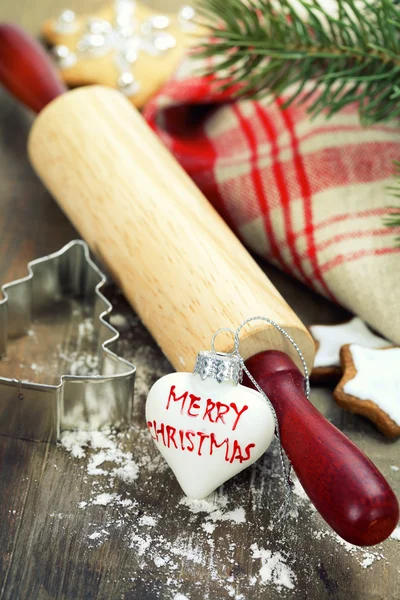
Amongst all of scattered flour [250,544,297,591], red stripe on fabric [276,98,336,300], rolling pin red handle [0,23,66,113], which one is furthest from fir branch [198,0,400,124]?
scattered flour [250,544,297,591]

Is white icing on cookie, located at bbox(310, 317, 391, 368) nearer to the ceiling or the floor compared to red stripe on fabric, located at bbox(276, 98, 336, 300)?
nearer to the floor

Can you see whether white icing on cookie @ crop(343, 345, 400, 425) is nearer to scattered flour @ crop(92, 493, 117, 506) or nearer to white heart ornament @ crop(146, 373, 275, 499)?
white heart ornament @ crop(146, 373, 275, 499)

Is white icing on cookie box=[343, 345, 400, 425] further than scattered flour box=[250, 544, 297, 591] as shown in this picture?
Yes

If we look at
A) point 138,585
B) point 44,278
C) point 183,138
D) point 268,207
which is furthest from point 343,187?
point 138,585

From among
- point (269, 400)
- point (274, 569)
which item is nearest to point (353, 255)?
point (269, 400)

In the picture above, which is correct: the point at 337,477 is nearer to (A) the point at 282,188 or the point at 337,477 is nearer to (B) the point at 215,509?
(B) the point at 215,509
